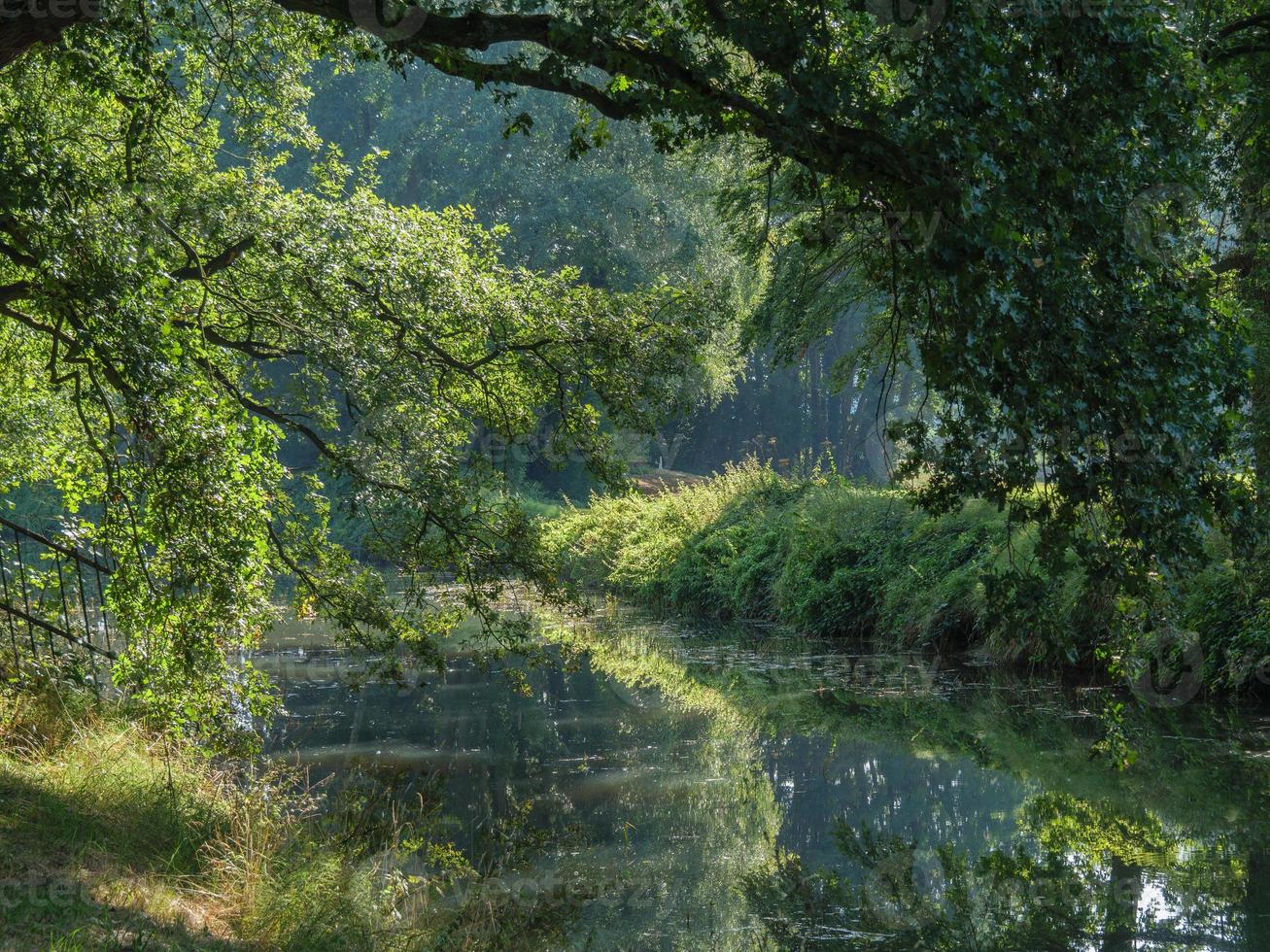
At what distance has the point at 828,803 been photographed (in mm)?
8656

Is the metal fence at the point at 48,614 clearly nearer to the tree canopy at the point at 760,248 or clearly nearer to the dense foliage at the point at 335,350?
the dense foliage at the point at 335,350

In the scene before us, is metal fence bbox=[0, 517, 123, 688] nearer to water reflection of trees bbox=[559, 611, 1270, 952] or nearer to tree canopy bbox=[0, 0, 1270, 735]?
tree canopy bbox=[0, 0, 1270, 735]

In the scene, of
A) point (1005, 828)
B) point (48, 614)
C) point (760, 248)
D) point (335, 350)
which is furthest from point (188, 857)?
point (1005, 828)

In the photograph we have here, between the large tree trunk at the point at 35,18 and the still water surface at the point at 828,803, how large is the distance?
470 centimetres

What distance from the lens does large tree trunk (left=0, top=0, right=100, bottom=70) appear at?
17.4 ft

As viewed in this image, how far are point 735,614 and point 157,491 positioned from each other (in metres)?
14.5

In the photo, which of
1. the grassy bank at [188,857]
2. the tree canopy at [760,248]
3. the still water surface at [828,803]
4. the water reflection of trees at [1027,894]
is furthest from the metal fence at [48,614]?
the water reflection of trees at [1027,894]

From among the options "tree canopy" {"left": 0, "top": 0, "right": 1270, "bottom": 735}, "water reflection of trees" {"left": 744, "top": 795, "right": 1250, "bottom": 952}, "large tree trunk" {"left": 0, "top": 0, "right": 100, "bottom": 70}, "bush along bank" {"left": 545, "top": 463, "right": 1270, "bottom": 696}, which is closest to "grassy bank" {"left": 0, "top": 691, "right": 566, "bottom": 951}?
"tree canopy" {"left": 0, "top": 0, "right": 1270, "bottom": 735}

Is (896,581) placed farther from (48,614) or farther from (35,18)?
(35,18)

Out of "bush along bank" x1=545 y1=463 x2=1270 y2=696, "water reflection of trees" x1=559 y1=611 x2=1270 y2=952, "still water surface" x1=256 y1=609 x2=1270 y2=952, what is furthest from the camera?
"still water surface" x1=256 y1=609 x2=1270 y2=952

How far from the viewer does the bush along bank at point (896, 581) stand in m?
5.01

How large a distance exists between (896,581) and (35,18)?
39.2 ft

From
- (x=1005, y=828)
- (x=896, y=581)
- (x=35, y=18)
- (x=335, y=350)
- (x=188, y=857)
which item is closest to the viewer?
(x=35, y=18)

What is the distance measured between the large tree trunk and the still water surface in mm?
4697
